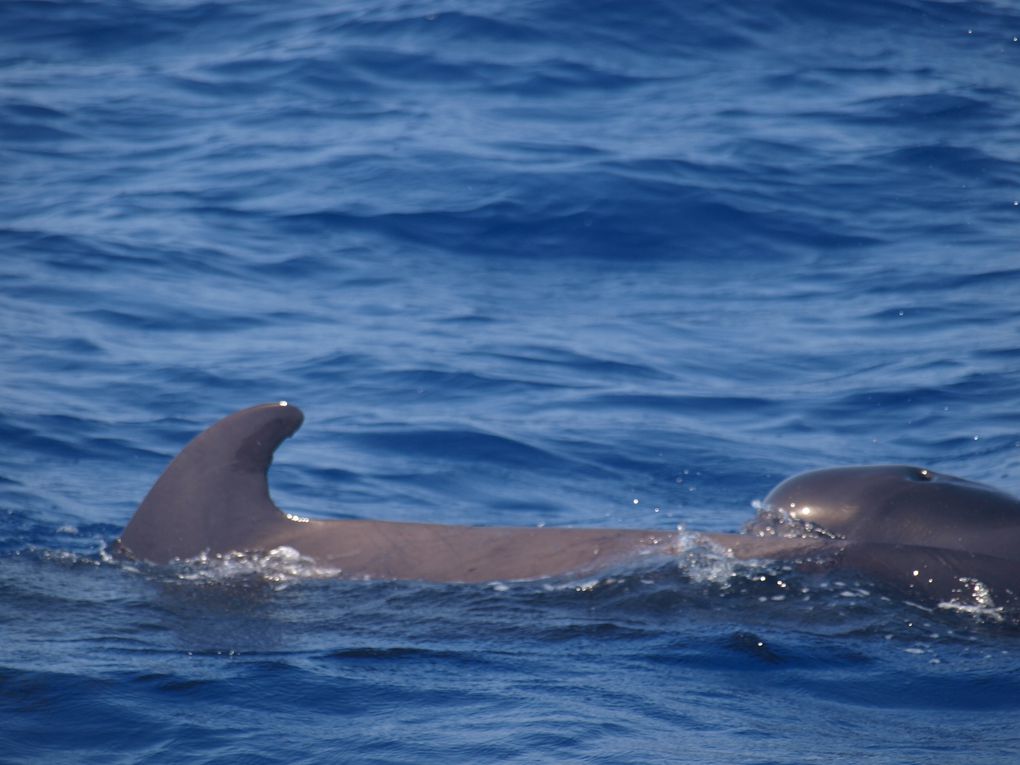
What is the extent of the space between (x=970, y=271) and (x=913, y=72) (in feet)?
25.9

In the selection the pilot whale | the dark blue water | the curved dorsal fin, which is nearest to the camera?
the dark blue water

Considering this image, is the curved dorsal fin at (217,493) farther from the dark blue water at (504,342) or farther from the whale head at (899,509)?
the whale head at (899,509)

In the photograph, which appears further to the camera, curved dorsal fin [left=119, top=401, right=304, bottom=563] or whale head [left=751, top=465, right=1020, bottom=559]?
curved dorsal fin [left=119, top=401, right=304, bottom=563]

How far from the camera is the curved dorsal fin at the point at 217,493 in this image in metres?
7.73

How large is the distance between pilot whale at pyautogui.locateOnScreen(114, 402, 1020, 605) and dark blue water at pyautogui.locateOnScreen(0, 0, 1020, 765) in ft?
0.63

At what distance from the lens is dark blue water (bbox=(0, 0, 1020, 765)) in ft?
20.1

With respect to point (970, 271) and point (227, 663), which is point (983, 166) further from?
point (227, 663)

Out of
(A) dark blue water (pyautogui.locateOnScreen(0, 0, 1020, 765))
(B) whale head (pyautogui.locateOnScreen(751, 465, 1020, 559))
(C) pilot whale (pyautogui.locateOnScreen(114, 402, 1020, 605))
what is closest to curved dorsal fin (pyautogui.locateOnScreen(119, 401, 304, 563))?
(C) pilot whale (pyautogui.locateOnScreen(114, 402, 1020, 605))

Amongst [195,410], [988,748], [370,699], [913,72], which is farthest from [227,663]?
[913,72]

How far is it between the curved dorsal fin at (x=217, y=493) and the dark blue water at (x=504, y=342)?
1.10 ft

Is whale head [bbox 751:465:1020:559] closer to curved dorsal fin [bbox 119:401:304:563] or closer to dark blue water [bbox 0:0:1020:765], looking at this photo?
dark blue water [bbox 0:0:1020:765]

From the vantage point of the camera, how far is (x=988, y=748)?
5.54m

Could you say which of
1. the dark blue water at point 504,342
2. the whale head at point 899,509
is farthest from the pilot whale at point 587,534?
the dark blue water at point 504,342

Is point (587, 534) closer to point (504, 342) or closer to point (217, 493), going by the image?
point (217, 493)
